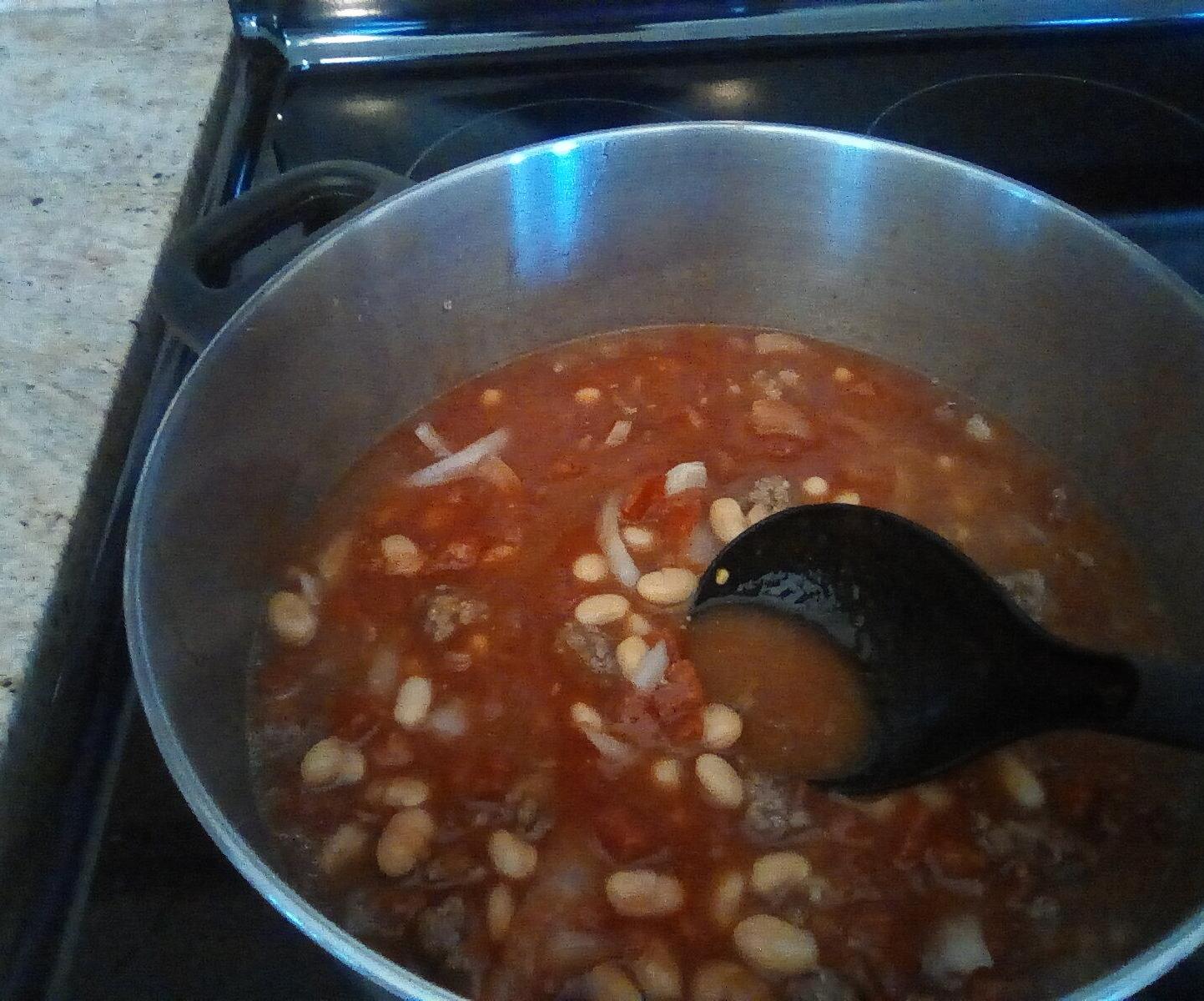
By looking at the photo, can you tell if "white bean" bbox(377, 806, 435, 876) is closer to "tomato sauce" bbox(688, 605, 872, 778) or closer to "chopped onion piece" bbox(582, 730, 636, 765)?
"chopped onion piece" bbox(582, 730, 636, 765)

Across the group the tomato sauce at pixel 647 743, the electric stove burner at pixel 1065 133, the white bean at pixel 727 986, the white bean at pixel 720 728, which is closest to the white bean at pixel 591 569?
the tomato sauce at pixel 647 743

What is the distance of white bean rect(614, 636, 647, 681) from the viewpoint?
111 cm

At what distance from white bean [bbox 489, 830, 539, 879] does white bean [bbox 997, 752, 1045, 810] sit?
45cm

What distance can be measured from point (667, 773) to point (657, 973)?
18cm

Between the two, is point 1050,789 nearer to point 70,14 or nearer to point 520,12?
point 520,12

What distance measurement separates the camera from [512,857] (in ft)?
3.20

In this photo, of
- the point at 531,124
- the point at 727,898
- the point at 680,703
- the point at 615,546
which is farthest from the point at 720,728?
the point at 531,124

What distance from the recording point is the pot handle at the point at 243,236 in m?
1.03

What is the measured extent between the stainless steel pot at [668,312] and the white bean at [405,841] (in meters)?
0.10

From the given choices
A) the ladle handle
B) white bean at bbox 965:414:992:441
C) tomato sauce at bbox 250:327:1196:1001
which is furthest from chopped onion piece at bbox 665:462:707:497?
the ladle handle

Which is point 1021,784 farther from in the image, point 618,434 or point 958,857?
point 618,434

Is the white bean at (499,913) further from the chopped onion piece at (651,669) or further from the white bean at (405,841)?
the chopped onion piece at (651,669)

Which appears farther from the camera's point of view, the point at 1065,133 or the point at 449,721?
Result: the point at 1065,133

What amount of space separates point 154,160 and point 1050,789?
1.19m
